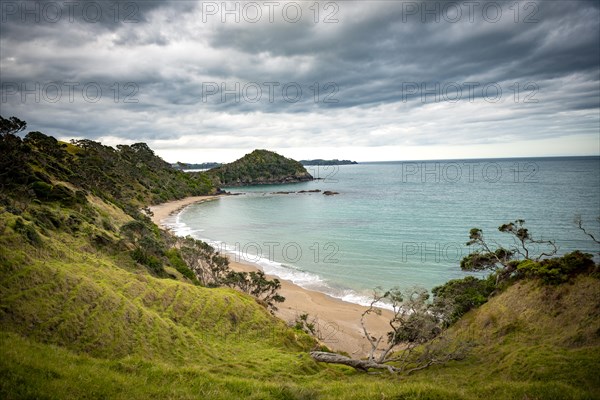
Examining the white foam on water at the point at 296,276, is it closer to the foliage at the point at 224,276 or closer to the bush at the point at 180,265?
the foliage at the point at 224,276

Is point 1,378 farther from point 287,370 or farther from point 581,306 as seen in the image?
point 581,306

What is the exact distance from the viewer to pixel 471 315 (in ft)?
71.8

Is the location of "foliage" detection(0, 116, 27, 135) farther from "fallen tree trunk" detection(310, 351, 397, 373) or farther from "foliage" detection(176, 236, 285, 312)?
"fallen tree trunk" detection(310, 351, 397, 373)

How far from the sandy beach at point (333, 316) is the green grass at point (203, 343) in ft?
22.4

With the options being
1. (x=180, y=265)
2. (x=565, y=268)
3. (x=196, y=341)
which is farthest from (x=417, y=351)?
(x=180, y=265)

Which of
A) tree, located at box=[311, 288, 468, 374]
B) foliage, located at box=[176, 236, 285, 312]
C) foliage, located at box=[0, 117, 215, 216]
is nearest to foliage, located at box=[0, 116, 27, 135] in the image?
foliage, located at box=[0, 117, 215, 216]

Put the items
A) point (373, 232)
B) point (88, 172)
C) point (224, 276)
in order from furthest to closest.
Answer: point (88, 172), point (373, 232), point (224, 276)

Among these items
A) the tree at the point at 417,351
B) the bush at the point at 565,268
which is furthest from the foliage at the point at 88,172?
the bush at the point at 565,268

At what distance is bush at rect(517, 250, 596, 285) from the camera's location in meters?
18.5

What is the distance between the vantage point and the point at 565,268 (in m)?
18.9

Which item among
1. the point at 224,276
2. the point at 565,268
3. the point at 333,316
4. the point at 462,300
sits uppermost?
the point at 565,268

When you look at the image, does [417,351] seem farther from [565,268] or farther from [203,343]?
[203,343]

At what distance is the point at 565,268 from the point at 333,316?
2052 cm

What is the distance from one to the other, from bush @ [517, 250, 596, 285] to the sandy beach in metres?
13.9
